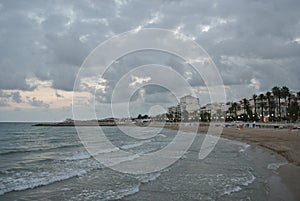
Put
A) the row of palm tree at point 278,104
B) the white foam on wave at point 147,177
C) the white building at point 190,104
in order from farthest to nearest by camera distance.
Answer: the white building at point 190,104 → the row of palm tree at point 278,104 → the white foam on wave at point 147,177

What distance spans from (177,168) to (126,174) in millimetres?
2583

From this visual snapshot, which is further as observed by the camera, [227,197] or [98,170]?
[98,170]

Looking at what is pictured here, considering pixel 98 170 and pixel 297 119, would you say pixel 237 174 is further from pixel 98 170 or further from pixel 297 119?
pixel 297 119

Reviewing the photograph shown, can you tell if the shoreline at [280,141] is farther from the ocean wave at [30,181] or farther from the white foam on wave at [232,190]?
the ocean wave at [30,181]

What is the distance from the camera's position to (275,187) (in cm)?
891

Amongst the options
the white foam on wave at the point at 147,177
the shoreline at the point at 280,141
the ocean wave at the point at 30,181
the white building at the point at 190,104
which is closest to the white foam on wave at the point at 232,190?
the white foam on wave at the point at 147,177

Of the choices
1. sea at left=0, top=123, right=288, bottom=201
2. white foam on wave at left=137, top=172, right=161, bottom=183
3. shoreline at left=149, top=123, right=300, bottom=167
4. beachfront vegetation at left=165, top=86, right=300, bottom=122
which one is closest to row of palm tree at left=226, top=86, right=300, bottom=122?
beachfront vegetation at left=165, top=86, right=300, bottom=122

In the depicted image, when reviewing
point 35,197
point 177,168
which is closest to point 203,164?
point 177,168

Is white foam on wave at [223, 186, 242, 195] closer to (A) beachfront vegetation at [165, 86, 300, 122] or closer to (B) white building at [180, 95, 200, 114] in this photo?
(A) beachfront vegetation at [165, 86, 300, 122]

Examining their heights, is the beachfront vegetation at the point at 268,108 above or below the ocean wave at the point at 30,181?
above

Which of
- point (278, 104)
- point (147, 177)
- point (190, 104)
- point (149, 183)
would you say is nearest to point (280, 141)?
point (147, 177)

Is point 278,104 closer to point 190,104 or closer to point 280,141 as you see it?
point 280,141

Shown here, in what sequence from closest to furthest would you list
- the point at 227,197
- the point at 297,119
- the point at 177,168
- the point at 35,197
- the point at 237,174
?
the point at 227,197, the point at 35,197, the point at 237,174, the point at 177,168, the point at 297,119

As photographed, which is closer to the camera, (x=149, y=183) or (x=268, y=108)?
(x=149, y=183)
